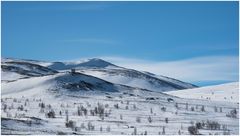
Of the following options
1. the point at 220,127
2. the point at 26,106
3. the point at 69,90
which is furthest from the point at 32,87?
the point at 220,127

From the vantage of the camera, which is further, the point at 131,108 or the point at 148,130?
the point at 131,108

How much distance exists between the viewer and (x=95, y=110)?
63.7 ft

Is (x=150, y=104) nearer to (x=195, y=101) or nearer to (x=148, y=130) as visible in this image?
(x=195, y=101)

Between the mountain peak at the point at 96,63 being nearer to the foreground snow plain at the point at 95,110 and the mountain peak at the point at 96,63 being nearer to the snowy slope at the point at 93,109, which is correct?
the foreground snow plain at the point at 95,110

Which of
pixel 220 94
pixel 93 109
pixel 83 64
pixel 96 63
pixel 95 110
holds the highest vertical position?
pixel 96 63

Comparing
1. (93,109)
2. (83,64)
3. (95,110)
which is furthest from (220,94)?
(83,64)

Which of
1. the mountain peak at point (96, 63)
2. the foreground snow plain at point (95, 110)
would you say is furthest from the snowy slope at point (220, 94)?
the mountain peak at point (96, 63)

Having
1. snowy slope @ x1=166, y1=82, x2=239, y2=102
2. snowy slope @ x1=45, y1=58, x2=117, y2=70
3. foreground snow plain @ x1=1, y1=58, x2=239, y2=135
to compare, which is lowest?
foreground snow plain @ x1=1, y1=58, x2=239, y2=135

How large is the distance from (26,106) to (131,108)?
4.05 m

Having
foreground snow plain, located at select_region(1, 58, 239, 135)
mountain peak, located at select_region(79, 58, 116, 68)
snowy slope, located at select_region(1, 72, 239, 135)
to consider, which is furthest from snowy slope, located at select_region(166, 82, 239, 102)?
mountain peak, located at select_region(79, 58, 116, 68)

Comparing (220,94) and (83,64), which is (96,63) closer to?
(83,64)

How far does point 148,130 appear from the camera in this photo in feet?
48.8

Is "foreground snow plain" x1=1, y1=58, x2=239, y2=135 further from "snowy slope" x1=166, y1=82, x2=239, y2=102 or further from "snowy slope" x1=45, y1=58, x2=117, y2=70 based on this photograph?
Answer: "snowy slope" x1=45, y1=58, x2=117, y2=70

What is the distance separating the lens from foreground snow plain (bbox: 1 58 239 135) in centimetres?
1450
